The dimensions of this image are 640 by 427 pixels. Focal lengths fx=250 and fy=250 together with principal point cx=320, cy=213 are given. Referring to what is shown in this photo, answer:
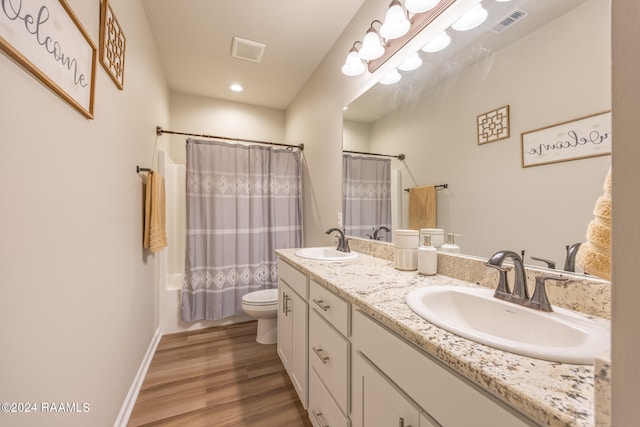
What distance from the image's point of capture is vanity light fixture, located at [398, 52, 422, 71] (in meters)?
1.32

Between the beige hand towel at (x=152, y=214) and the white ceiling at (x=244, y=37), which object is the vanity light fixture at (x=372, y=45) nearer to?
the white ceiling at (x=244, y=37)

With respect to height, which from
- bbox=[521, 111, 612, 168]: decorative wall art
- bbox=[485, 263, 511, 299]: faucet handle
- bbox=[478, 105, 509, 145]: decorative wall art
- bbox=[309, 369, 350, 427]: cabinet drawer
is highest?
bbox=[478, 105, 509, 145]: decorative wall art

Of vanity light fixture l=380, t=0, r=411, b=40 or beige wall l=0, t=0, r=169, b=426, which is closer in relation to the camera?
beige wall l=0, t=0, r=169, b=426

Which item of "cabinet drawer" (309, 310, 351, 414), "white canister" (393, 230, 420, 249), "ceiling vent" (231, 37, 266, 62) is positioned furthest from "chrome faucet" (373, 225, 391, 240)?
"ceiling vent" (231, 37, 266, 62)

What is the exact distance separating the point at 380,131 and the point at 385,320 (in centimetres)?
126

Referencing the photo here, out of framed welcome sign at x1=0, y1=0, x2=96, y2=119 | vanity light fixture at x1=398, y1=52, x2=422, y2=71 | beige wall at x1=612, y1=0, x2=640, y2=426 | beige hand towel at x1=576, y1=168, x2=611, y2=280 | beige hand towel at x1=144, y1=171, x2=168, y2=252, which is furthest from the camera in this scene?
beige hand towel at x1=144, y1=171, x2=168, y2=252

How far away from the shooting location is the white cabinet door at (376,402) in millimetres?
649

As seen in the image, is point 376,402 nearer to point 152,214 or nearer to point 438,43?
point 438,43

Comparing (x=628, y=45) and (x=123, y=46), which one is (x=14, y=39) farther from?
(x=628, y=45)

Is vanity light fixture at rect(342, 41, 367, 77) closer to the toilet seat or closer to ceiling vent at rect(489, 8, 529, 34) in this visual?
ceiling vent at rect(489, 8, 529, 34)

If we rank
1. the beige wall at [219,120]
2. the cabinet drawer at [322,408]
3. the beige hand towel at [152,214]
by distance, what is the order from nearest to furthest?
the cabinet drawer at [322,408] < the beige hand towel at [152,214] < the beige wall at [219,120]

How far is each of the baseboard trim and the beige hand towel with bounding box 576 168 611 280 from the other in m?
1.92

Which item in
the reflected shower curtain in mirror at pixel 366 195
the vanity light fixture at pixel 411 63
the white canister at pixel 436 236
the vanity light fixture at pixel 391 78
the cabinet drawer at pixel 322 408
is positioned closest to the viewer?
the cabinet drawer at pixel 322 408

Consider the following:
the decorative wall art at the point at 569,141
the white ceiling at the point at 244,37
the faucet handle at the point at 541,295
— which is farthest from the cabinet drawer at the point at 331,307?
the white ceiling at the point at 244,37
